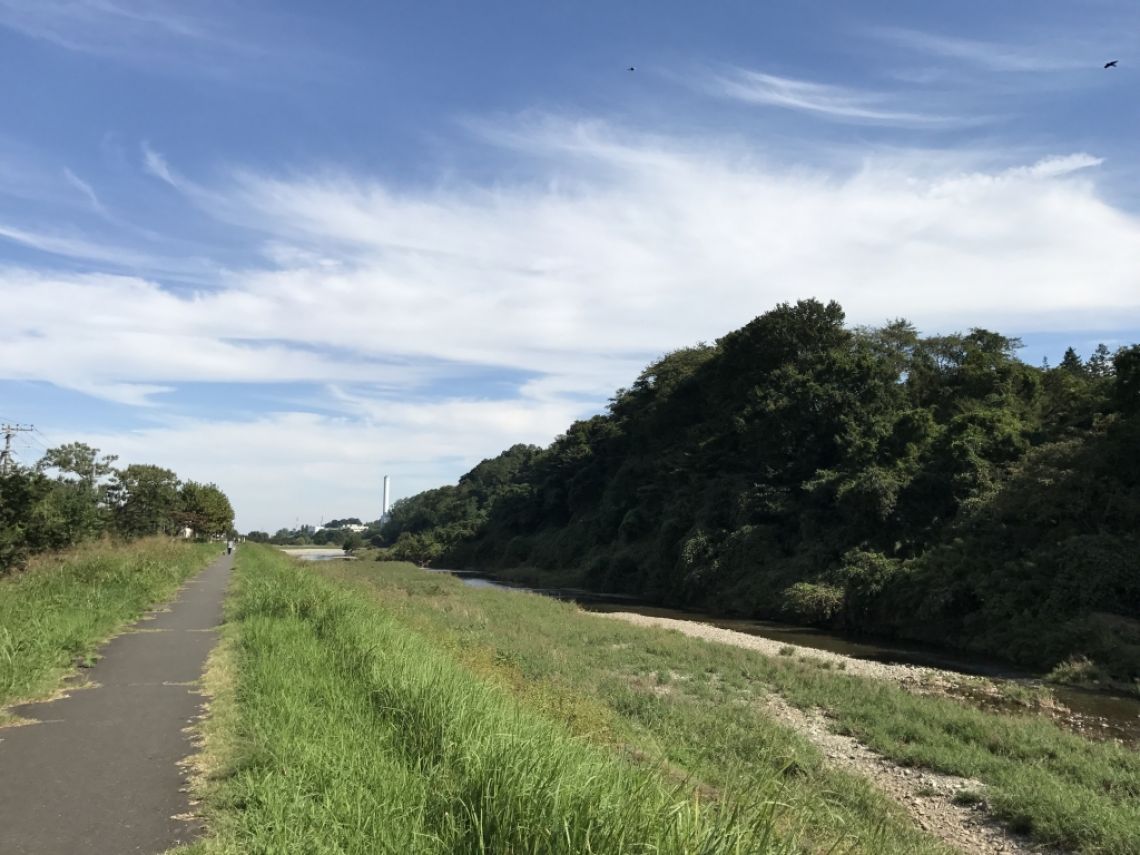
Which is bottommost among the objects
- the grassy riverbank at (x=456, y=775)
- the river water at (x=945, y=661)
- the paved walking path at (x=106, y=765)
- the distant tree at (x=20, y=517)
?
the river water at (x=945, y=661)

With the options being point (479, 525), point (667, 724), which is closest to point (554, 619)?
point (667, 724)

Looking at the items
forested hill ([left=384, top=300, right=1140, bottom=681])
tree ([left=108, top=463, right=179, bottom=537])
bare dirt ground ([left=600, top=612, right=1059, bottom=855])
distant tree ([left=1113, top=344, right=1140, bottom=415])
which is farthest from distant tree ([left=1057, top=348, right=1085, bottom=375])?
tree ([left=108, top=463, right=179, bottom=537])

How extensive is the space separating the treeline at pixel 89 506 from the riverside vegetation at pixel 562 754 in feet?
49.3

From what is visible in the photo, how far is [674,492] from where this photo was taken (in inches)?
2058

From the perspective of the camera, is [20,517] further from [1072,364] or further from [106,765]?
[1072,364]

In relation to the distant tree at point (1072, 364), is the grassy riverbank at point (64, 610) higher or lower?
lower

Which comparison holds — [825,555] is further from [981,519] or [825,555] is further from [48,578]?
[48,578]

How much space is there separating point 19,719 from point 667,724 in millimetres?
8529

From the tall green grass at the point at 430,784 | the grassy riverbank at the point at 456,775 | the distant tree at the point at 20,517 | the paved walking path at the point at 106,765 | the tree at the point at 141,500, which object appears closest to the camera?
the tall green grass at the point at 430,784

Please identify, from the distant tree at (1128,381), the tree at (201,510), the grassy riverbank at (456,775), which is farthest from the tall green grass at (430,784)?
the tree at (201,510)

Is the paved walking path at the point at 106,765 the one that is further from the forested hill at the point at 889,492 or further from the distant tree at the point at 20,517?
the forested hill at the point at 889,492

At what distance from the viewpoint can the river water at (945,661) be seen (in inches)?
576

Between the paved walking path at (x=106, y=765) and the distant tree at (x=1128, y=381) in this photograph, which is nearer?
the paved walking path at (x=106, y=765)

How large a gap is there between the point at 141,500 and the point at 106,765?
197 feet
